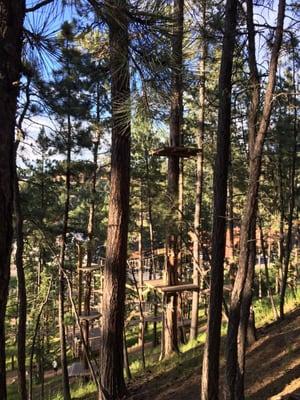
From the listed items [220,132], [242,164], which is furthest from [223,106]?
[242,164]

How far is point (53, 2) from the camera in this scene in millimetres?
2555

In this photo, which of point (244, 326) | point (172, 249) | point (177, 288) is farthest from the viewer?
point (172, 249)

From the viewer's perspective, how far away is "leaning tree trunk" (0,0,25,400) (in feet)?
5.48

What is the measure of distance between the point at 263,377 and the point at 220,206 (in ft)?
11.3

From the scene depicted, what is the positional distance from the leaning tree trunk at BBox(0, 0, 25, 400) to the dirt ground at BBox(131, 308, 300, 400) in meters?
5.26

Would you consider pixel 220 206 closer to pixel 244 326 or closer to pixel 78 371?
pixel 244 326

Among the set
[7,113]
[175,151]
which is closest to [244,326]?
[175,151]

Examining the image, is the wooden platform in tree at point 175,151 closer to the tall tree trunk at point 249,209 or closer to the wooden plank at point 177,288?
the tall tree trunk at point 249,209

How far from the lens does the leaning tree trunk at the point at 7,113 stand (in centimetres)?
167

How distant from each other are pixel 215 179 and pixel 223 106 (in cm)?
81

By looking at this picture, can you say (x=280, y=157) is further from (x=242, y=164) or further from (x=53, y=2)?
(x=53, y=2)

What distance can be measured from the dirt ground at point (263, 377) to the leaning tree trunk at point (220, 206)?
1.38m

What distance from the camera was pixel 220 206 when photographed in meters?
5.08

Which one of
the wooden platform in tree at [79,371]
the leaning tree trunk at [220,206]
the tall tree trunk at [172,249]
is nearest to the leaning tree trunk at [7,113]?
the leaning tree trunk at [220,206]
